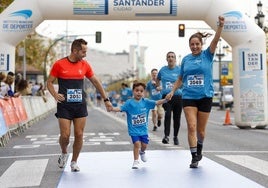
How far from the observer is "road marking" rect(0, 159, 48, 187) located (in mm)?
7859

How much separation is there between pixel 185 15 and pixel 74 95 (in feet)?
37.9

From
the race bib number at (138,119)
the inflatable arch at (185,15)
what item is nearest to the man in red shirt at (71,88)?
the race bib number at (138,119)

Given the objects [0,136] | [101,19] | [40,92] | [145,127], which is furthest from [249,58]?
[40,92]

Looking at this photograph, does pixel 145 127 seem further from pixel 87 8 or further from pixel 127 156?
pixel 87 8

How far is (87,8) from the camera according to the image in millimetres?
19250

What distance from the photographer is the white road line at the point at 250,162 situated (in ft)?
28.9

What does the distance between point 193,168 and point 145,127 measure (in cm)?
Answer: 92

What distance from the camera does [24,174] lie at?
28.7 ft

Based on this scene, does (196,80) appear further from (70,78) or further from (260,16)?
(260,16)

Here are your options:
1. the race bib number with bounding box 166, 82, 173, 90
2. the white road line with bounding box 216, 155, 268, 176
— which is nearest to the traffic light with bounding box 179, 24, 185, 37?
the race bib number with bounding box 166, 82, 173, 90

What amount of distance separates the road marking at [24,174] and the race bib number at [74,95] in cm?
109

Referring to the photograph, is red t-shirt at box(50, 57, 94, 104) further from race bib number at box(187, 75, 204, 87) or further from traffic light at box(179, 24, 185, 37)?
traffic light at box(179, 24, 185, 37)

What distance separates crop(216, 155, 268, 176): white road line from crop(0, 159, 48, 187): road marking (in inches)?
114

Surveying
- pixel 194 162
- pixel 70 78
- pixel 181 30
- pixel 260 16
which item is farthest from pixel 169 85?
pixel 181 30
